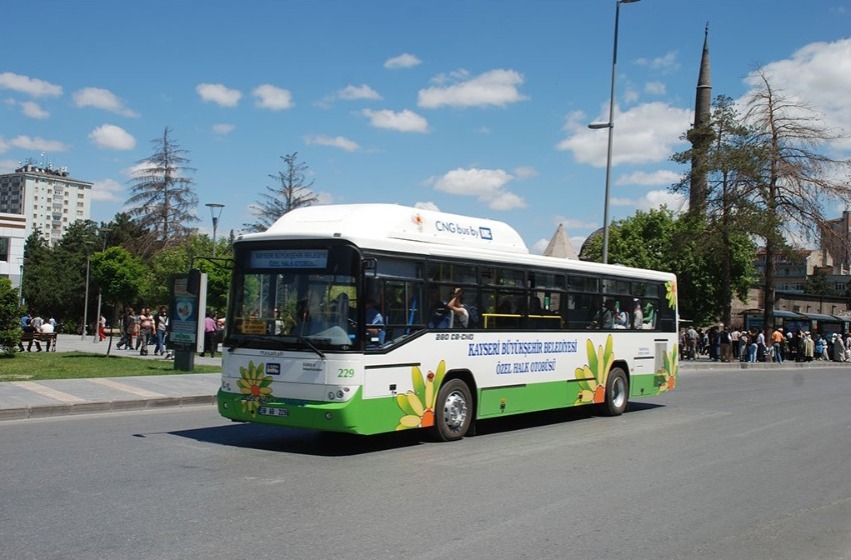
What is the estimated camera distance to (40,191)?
189250 mm

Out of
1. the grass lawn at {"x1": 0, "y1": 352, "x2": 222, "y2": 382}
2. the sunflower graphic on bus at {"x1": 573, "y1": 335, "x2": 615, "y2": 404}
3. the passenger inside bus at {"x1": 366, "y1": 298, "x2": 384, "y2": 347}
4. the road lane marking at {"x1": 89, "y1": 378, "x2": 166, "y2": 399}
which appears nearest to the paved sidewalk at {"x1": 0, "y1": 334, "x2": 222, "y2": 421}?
the road lane marking at {"x1": 89, "y1": 378, "x2": 166, "y2": 399}

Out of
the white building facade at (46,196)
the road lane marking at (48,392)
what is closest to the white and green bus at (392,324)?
the road lane marking at (48,392)

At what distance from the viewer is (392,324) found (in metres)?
10.8

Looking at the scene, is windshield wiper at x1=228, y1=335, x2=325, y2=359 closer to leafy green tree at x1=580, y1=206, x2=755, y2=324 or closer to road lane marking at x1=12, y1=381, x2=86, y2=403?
road lane marking at x1=12, y1=381, x2=86, y2=403

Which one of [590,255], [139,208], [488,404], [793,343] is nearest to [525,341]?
[488,404]

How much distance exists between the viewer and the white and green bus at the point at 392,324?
10.2 metres

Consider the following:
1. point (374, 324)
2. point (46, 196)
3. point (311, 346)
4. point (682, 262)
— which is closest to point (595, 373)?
point (374, 324)

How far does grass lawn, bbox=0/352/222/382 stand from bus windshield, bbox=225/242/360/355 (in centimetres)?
938

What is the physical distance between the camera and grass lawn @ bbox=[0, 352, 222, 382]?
19.1m

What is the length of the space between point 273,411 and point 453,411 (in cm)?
270

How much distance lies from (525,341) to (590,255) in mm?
59578

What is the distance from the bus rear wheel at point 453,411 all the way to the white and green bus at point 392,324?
0.9 inches

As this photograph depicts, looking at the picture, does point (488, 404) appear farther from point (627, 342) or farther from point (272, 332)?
point (627, 342)

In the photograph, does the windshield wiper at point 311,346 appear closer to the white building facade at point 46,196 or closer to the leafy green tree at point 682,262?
the leafy green tree at point 682,262
